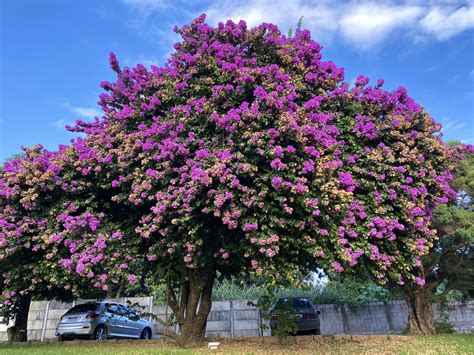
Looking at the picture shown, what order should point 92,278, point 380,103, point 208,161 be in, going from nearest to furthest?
point 208,161
point 92,278
point 380,103

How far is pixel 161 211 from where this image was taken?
23.0ft

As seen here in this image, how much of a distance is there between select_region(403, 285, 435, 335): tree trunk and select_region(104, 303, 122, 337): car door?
9331 millimetres

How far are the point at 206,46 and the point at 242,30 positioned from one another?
1.00 meters

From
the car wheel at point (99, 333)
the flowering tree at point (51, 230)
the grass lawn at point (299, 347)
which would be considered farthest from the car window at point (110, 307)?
the flowering tree at point (51, 230)

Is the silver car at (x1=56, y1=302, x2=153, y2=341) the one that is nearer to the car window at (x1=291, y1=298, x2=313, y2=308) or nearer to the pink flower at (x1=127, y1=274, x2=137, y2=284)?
the pink flower at (x1=127, y1=274, x2=137, y2=284)

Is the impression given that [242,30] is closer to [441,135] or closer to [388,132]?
[388,132]

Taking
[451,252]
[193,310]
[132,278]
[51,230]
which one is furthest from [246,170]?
[451,252]

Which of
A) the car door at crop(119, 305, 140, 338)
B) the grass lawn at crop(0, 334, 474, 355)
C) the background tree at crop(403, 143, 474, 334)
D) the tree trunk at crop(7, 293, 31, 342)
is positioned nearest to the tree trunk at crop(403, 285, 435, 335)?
the background tree at crop(403, 143, 474, 334)

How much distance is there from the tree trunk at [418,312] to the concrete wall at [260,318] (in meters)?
4.22

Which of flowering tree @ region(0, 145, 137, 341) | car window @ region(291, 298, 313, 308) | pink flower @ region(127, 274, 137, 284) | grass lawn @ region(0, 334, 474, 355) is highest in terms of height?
flowering tree @ region(0, 145, 137, 341)

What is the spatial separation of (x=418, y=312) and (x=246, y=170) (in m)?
8.86

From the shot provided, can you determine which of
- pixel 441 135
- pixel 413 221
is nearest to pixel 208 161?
pixel 413 221

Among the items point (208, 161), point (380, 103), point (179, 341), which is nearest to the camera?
point (208, 161)

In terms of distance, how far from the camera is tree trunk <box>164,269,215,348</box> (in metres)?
8.69
